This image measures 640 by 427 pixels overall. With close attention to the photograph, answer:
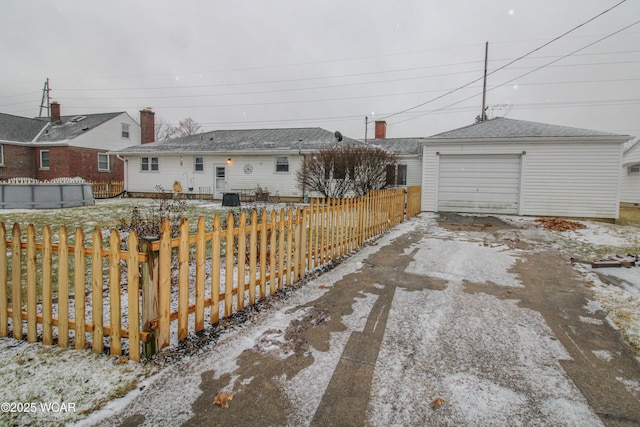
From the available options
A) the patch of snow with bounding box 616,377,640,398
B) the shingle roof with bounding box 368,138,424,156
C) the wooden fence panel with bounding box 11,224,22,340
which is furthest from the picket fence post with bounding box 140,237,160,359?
the shingle roof with bounding box 368,138,424,156

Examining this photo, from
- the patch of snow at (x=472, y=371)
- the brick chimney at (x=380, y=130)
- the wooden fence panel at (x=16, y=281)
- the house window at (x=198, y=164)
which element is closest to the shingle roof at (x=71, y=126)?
the house window at (x=198, y=164)

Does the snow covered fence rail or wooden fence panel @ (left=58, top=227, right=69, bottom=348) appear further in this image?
wooden fence panel @ (left=58, top=227, right=69, bottom=348)

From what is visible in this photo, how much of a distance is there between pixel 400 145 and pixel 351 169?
13882 mm

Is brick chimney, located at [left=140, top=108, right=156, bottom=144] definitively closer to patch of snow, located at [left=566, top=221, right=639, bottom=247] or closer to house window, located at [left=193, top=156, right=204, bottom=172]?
house window, located at [left=193, top=156, right=204, bottom=172]

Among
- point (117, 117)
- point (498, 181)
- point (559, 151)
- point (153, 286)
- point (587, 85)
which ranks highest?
point (587, 85)

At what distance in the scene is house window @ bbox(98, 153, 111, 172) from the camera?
2602 cm

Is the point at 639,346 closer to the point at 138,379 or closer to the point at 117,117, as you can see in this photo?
the point at 138,379

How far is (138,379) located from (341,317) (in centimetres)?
201

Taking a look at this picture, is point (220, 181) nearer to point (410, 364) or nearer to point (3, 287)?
point (3, 287)

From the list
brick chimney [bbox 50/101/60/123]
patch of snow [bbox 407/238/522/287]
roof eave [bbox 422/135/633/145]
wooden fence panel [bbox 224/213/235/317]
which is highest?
brick chimney [bbox 50/101/60/123]

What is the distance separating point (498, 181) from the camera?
46.7 feet

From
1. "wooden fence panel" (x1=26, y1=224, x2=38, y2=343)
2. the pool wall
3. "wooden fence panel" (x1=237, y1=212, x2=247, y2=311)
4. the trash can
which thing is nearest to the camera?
"wooden fence panel" (x1=26, y1=224, x2=38, y2=343)

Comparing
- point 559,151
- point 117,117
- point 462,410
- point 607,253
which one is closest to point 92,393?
point 462,410

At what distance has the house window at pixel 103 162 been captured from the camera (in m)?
26.0
